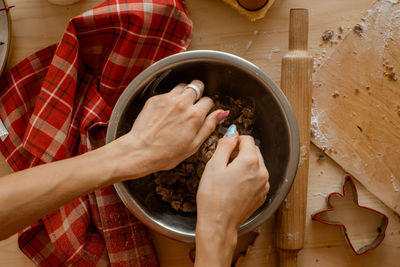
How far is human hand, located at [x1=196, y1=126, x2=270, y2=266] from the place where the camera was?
53 centimetres

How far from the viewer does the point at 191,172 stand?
0.71 meters

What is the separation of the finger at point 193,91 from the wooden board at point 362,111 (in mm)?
282

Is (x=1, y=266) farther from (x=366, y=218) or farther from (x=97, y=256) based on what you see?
(x=366, y=218)

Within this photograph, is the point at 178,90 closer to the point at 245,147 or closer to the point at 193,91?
the point at 193,91

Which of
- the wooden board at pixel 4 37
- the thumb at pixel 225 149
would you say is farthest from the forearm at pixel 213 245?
the wooden board at pixel 4 37

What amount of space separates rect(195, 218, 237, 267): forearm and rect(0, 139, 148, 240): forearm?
0.15 metres

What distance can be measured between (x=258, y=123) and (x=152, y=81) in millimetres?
235

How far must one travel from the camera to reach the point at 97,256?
2.45 feet

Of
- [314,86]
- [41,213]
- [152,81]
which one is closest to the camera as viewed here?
[41,213]

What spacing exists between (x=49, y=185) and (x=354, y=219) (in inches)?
25.5

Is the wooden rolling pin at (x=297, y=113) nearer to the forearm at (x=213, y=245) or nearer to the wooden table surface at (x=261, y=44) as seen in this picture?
the wooden table surface at (x=261, y=44)

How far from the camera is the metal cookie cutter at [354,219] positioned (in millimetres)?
781

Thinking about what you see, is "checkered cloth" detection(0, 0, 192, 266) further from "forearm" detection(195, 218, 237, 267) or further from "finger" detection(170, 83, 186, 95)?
"forearm" detection(195, 218, 237, 267)

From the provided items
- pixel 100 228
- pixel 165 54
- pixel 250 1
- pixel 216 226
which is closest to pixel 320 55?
pixel 250 1
